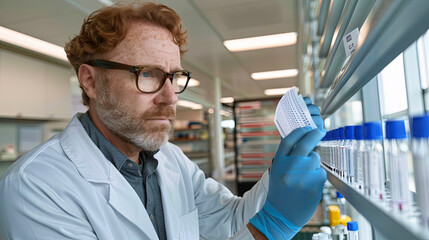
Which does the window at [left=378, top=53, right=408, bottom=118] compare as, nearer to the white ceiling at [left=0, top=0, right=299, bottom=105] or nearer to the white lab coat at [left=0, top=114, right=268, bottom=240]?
the white lab coat at [left=0, top=114, right=268, bottom=240]

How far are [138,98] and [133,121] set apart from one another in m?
0.11

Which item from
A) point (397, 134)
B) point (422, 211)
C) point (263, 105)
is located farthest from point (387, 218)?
point (263, 105)

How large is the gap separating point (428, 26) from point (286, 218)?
72 centimetres

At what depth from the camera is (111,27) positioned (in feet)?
4.52

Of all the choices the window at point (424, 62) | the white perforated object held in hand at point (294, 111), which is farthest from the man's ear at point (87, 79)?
the window at point (424, 62)

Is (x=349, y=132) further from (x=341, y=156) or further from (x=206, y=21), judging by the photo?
(x=206, y=21)

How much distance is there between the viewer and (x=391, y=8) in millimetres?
396

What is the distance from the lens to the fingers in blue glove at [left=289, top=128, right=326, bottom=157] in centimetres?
80

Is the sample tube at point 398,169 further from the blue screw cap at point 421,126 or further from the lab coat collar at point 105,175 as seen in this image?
the lab coat collar at point 105,175

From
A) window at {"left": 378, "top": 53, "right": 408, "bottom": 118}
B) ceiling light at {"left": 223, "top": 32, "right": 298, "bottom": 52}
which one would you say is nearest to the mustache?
window at {"left": 378, "top": 53, "right": 408, "bottom": 118}

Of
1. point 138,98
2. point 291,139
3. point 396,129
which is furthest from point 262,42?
point 396,129

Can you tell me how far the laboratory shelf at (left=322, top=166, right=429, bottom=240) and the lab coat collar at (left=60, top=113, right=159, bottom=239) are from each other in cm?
89

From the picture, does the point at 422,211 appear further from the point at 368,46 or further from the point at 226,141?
the point at 226,141

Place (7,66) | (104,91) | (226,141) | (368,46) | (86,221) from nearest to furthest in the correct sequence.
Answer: (368,46) → (86,221) → (104,91) → (7,66) → (226,141)
